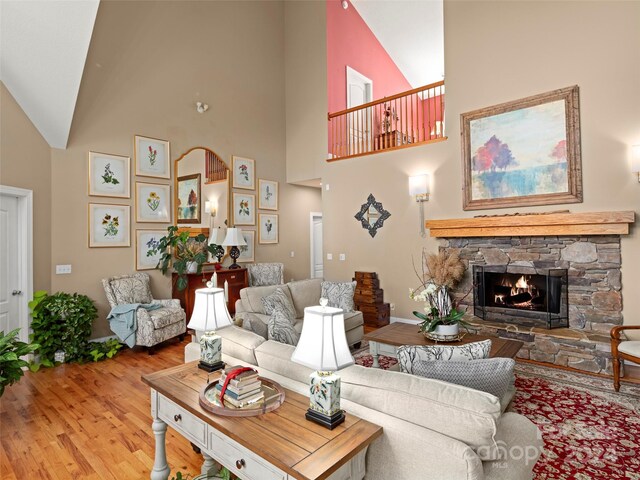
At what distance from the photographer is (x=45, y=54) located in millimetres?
3578

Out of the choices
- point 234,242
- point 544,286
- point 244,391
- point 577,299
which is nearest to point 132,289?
point 234,242

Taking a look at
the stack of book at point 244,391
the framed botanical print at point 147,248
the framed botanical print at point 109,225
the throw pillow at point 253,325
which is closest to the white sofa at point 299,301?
the throw pillow at point 253,325

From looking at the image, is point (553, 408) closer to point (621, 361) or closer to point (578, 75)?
point (621, 361)

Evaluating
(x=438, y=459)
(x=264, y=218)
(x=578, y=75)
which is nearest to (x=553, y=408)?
(x=438, y=459)

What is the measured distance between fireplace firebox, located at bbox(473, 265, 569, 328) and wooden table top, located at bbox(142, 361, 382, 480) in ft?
12.8

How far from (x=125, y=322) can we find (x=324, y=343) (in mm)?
3885

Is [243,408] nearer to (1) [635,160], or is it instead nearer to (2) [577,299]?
(2) [577,299]

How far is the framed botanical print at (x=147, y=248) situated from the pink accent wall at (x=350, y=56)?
4.00m

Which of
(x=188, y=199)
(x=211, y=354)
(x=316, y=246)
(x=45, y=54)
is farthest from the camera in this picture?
(x=316, y=246)

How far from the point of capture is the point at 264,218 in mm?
7086

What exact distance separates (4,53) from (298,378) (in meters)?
4.24

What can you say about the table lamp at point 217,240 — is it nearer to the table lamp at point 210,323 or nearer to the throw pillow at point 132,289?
the throw pillow at point 132,289

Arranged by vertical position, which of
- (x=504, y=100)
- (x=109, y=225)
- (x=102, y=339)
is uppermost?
(x=504, y=100)

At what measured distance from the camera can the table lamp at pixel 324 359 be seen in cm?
146
